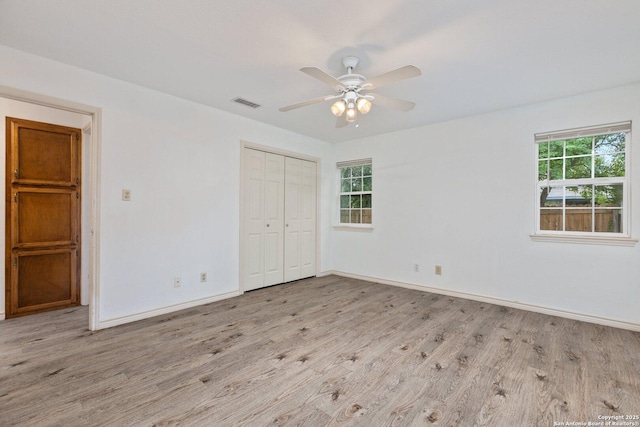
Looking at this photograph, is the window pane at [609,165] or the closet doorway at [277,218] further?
the closet doorway at [277,218]

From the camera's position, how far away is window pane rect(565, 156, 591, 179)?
323 centimetres

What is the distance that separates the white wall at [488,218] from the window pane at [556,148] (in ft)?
0.64

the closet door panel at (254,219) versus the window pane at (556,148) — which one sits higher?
the window pane at (556,148)

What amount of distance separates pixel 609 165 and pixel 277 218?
407 cm

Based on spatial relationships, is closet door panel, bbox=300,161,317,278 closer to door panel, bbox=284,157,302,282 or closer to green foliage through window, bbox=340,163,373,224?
door panel, bbox=284,157,302,282

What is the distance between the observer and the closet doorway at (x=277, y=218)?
4207 millimetres

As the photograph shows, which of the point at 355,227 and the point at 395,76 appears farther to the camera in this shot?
the point at 355,227

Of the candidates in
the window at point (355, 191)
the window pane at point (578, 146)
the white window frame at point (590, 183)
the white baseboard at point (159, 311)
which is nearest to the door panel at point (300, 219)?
the window at point (355, 191)

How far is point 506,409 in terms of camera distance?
1715 millimetres

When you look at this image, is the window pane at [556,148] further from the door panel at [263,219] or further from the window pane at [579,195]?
the door panel at [263,219]

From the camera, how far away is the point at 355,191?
5258mm

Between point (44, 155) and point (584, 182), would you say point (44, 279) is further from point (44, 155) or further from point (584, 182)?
point (584, 182)

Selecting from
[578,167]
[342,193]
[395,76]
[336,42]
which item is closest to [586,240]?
[578,167]

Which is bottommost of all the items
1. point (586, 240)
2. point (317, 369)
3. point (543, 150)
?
point (317, 369)
